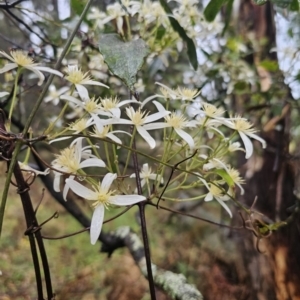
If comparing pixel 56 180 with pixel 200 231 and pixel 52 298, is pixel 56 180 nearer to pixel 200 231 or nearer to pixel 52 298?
pixel 52 298

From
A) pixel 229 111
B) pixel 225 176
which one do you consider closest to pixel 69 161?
pixel 225 176

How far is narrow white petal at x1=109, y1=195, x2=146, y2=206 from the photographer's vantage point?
375 millimetres

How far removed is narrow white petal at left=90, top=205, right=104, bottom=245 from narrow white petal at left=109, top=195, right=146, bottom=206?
0.04 feet

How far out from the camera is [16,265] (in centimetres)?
149

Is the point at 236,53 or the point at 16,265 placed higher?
the point at 236,53

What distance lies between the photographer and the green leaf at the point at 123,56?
1.34 feet

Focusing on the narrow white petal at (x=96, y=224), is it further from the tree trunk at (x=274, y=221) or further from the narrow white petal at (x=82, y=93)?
the tree trunk at (x=274, y=221)

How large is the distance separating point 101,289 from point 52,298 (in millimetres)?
959

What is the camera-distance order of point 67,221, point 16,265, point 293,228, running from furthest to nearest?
point 67,221 → point 16,265 → point 293,228

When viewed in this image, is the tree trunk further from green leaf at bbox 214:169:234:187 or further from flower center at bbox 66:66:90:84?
flower center at bbox 66:66:90:84

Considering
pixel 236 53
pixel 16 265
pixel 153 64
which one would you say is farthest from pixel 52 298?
pixel 16 265

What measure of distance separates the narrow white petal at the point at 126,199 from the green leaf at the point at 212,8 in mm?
367

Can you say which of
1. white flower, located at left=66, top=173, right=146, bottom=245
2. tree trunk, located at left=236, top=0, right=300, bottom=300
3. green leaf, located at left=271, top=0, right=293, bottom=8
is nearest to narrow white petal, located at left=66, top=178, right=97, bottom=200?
white flower, located at left=66, top=173, right=146, bottom=245

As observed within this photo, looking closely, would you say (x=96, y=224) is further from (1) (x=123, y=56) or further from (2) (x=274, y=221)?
(2) (x=274, y=221)
